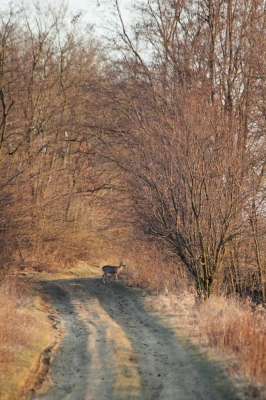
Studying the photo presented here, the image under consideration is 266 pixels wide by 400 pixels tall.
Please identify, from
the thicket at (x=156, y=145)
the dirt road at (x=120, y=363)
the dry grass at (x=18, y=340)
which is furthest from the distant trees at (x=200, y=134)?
the dry grass at (x=18, y=340)

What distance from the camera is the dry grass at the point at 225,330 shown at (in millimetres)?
8539

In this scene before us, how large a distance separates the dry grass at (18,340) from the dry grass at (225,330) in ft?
11.4

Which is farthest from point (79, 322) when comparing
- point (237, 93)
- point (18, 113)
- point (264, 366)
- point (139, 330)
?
point (18, 113)

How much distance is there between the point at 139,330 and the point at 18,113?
17212 mm

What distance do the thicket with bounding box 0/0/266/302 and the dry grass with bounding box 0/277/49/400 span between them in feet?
15.9

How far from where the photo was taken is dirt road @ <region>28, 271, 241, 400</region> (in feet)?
28.3

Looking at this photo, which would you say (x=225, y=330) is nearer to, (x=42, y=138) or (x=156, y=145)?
(x=156, y=145)

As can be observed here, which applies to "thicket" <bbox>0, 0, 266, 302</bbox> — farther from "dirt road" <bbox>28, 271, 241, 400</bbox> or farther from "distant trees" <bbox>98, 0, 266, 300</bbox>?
"dirt road" <bbox>28, 271, 241, 400</bbox>

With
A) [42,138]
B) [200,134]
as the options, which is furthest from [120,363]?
[42,138]

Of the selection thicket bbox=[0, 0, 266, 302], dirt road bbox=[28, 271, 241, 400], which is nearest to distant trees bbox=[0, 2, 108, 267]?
thicket bbox=[0, 0, 266, 302]

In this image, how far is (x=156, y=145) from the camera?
1720 centimetres

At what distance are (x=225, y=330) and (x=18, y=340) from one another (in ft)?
14.5

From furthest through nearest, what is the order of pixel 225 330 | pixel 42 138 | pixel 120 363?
pixel 42 138 → pixel 225 330 → pixel 120 363

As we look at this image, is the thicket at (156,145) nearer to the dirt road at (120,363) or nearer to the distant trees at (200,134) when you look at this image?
the distant trees at (200,134)
